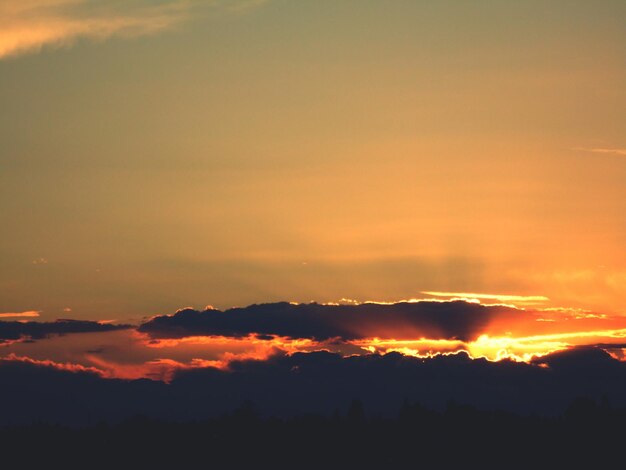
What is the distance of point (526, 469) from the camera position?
655 feet

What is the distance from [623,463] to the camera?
197 m

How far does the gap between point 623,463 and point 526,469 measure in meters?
16.6

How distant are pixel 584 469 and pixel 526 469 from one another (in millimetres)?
9925

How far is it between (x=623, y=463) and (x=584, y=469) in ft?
22.0

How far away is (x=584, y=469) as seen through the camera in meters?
198
